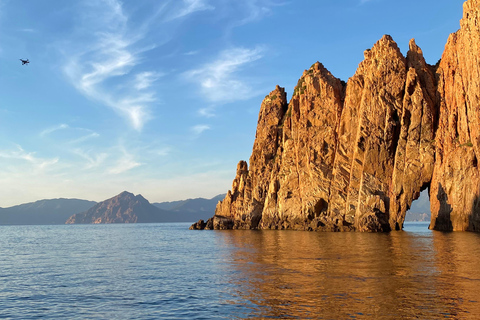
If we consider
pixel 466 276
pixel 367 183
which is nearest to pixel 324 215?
pixel 367 183

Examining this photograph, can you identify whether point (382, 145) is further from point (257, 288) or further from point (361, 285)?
point (257, 288)

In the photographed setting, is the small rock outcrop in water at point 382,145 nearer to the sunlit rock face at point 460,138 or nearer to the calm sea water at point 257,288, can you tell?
the sunlit rock face at point 460,138

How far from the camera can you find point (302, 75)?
144000 millimetres

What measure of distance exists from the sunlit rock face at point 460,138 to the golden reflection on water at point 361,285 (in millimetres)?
43020

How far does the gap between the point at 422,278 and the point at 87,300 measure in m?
24.1

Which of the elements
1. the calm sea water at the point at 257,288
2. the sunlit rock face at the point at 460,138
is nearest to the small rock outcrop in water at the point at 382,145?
the sunlit rock face at the point at 460,138

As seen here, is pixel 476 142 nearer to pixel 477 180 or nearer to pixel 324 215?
pixel 477 180

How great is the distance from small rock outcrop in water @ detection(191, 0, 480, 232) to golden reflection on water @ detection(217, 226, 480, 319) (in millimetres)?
47802

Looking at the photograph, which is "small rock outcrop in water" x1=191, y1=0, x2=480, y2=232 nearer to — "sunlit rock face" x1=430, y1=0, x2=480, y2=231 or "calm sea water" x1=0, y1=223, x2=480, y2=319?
"sunlit rock face" x1=430, y1=0, x2=480, y2=231

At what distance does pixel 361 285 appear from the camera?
95.2 feet

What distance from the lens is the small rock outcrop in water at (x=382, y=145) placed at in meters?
89.1

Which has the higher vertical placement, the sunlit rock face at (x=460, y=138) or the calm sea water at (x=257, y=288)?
the sunlit rock face at (x=460, y=138)

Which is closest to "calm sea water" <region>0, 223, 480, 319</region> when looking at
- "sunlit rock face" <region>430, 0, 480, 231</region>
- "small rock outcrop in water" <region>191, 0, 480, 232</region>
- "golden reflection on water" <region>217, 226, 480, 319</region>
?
"golden reflection on water" <region>217, 226, 480, 319</region>

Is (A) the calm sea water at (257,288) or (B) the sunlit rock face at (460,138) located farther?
(B) the sunlit rock face at (460,138)
